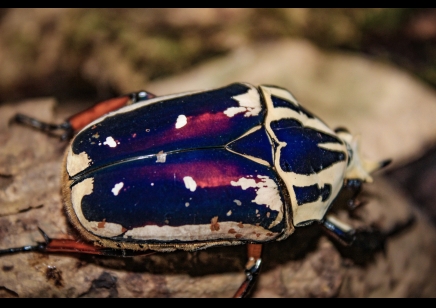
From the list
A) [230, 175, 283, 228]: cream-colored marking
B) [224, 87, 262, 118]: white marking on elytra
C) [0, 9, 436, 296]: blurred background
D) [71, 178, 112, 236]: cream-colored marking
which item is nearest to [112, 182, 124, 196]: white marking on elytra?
[71, 178, 112, 236]: cream-colored marking

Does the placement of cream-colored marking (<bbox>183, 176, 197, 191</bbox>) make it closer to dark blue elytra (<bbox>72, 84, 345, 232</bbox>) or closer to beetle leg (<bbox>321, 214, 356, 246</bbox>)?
dark blue elytra (<bbox>72, 84, 345, 232</bbox>)

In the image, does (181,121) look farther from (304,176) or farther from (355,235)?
(355,235)

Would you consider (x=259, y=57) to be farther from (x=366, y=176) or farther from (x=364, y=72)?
(x=366, y=176)

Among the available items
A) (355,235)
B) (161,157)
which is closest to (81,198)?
(161,157)

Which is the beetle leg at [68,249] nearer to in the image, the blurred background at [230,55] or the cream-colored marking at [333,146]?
the cream-colored marking at [333,146]

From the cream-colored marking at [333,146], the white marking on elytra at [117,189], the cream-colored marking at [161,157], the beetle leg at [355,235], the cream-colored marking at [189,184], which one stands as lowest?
the beetle leg at [355,235]

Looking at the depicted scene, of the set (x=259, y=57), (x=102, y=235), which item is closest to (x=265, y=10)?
(x=259, y=57)

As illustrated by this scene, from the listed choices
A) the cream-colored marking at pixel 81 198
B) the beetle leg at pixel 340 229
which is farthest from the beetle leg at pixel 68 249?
the beetle leg at pixel 340 229
